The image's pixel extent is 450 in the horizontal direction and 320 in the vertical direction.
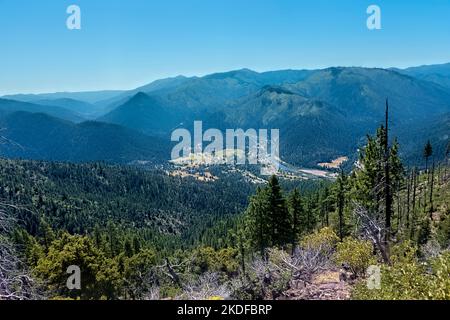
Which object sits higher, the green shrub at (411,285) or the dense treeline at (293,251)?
the green shrub at (411,285)

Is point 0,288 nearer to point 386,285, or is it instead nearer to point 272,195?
point 386,285

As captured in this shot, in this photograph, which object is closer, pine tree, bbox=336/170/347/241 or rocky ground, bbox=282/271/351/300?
rocky ground, bbox=282/271/351/300

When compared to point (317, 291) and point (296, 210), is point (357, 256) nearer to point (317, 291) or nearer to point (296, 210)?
point (317, 291)

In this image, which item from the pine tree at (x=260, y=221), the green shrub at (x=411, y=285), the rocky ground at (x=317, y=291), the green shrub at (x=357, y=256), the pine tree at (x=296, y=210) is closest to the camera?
the green shrub at (x=411, y=285)

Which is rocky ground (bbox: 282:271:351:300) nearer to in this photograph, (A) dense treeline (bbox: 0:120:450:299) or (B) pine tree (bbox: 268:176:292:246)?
(A) dense treeline (bbox: 0:120:450:299)

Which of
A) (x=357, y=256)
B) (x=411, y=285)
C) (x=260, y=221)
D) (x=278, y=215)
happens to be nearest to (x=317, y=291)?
(x=357, y=256)

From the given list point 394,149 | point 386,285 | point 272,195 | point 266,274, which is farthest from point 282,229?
point 386,285

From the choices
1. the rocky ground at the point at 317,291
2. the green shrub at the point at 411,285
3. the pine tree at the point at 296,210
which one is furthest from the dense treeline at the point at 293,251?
the rocky ground at the point at 317,291

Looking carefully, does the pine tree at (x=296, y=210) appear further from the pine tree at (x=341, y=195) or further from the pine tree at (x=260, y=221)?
the pine tree at (x=341, y=195)

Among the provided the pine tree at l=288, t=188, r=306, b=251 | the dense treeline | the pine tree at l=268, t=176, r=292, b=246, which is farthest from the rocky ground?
the pine tree at l=288, t=188, r=306, b=251

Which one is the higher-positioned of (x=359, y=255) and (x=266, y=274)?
(x=359, y=255)

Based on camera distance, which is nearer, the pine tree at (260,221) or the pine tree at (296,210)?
the pine tree at (260,221)
